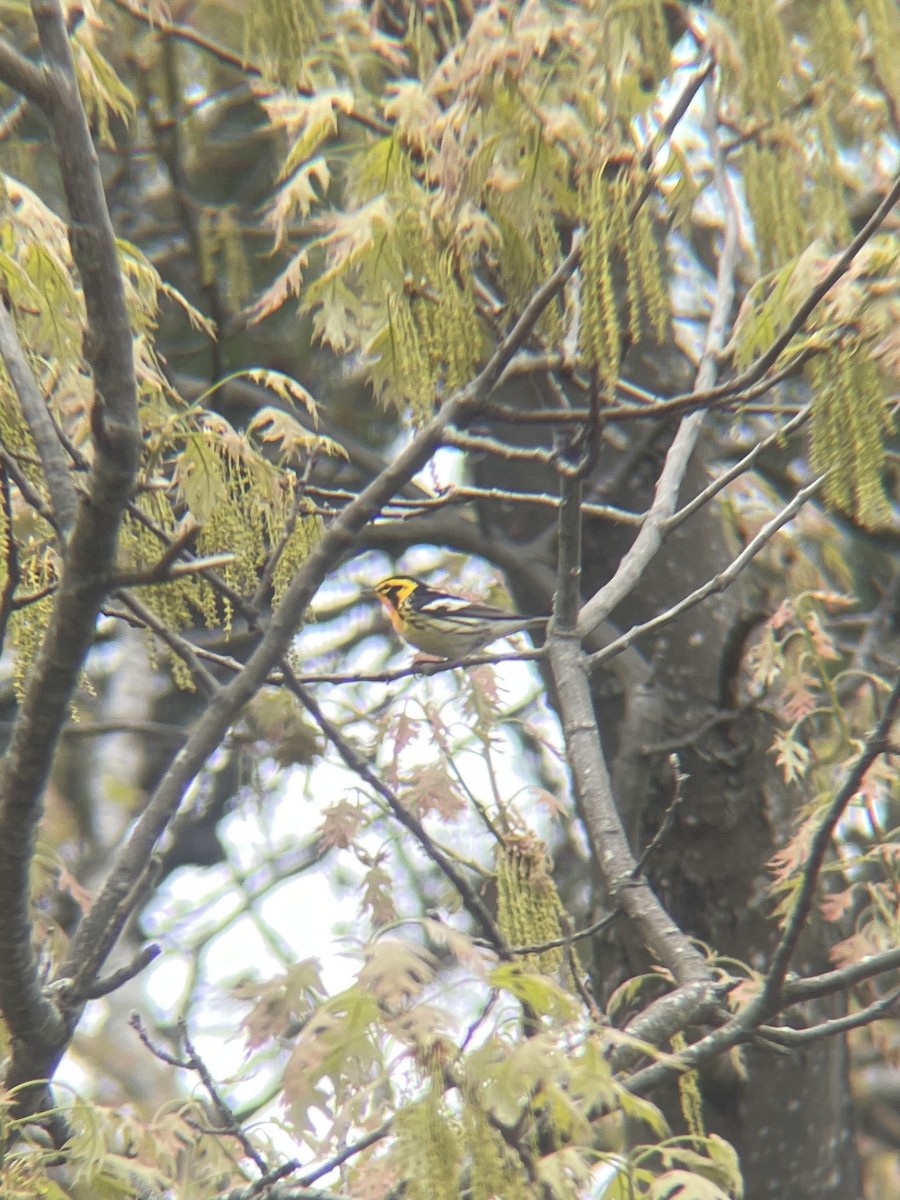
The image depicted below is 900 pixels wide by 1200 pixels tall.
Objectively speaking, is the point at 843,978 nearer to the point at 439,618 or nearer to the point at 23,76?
the point at 23,76

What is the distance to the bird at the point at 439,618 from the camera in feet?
14.8

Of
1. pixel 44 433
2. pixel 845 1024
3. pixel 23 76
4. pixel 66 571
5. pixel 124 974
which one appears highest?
pixel 23 76

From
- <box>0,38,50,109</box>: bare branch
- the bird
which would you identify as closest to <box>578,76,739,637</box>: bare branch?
the bird

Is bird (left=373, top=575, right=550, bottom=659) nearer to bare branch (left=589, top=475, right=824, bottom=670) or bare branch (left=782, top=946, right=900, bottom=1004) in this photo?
bare branch (left=589, top=475, right=824, bottom=670)

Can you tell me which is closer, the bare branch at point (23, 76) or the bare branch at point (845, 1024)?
the bare branch at point (23, 76)

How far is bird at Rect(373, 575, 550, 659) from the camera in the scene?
14.8 ft

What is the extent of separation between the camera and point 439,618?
480cm

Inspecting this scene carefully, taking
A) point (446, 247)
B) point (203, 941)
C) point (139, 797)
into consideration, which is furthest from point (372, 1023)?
point (203, 941)

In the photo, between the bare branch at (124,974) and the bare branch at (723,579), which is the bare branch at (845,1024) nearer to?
the bare branch at (723,579)

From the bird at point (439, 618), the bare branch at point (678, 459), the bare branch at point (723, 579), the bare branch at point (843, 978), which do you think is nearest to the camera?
the bare branch at point (843, 978)

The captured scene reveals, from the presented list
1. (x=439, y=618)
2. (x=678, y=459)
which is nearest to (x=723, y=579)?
(x=678, y=459)

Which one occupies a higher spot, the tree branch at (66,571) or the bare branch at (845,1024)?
the tree branch at (66,571)

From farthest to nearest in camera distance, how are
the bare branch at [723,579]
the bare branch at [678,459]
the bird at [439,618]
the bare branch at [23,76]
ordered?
the bird at [439,618] → the bare branch at [678,459] → the bare branch at [723,579] → the bare branch at [23,76]

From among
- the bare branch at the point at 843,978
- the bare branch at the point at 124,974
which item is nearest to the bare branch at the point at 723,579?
the bare branch at the point at 843,978
